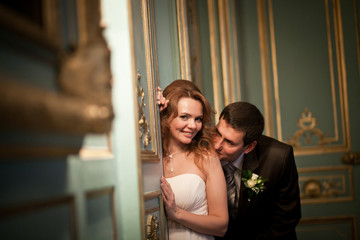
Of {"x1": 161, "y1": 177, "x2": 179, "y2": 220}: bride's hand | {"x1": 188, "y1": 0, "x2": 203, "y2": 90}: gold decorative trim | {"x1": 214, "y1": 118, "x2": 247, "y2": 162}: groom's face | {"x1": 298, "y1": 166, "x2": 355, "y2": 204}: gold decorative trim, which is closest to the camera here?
{"x1": 161, "y1": 177, "x2": 179, "y2": 220}: bride's hand

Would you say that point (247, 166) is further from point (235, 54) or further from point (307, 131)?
point (235, 54)

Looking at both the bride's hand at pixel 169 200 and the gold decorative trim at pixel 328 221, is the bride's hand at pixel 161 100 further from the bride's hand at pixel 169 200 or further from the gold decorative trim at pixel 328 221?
the gold decorative trim at pixel 328 221

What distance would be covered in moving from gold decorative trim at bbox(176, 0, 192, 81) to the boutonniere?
42.9 inches

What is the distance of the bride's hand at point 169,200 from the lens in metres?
2.38

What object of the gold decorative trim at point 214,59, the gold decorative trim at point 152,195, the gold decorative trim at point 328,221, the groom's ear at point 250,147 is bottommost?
the gold decorative trim at point 328,221

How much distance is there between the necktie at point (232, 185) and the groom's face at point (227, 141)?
211mm

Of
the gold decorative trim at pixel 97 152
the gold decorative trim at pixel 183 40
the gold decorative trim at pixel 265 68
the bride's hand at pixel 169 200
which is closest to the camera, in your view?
the gold decorative trim at pixel 97 152

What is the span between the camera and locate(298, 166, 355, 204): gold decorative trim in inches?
167

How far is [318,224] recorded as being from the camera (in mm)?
4203

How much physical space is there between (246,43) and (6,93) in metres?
3.95

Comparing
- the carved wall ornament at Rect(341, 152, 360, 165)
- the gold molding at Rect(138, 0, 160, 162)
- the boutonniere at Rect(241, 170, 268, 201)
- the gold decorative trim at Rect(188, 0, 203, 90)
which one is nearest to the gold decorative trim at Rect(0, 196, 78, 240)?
the gold molding at Rect(138, 0, 160, 162)

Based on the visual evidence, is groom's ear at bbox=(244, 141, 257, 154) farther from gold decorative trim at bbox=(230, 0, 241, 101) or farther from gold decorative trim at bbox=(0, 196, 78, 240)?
gold decorative trim at bbox=(0, 196, 78, 240)

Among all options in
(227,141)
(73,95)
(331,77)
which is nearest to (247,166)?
(227,141)

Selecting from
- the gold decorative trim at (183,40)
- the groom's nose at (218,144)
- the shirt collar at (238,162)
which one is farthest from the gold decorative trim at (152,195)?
the gold decorative trim at (183,40)
